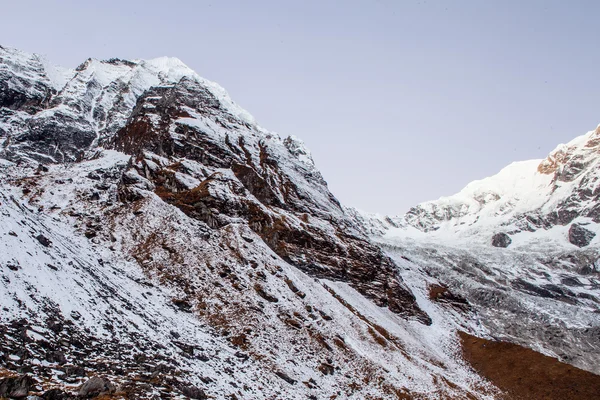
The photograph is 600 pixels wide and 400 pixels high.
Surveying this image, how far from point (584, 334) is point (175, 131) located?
134 meters

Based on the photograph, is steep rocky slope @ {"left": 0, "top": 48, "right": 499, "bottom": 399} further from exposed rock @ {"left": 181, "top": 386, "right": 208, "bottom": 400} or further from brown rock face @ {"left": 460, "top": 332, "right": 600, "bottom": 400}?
brown rock face @ {"left": 460, "top": 332, "right": 600, "bottom": 400}

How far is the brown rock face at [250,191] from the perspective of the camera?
196 feet

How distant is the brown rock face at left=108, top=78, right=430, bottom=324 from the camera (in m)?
59.7

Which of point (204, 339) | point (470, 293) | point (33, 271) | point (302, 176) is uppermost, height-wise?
point (302, 176)

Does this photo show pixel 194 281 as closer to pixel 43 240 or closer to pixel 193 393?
pixel 43 240

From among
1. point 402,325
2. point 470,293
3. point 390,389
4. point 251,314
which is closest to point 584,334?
point 470,293

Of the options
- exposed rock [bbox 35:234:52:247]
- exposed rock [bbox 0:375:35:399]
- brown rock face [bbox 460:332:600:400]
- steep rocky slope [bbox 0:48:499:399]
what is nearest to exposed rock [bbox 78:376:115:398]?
steep rocky slope [bbox 0:48:499:399]

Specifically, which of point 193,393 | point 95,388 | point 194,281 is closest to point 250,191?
point 194,281

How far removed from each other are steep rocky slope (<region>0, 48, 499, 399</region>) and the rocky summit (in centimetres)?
19

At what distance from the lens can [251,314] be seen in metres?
36.9

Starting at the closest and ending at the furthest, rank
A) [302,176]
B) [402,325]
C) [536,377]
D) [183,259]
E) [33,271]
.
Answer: [33,271] → [183,259] → [536,377] → [402,325] → [302,176]

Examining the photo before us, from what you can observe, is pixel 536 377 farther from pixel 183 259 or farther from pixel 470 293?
pixel 470 293

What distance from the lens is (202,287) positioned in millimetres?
39250

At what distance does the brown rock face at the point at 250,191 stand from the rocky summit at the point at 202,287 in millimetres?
319
